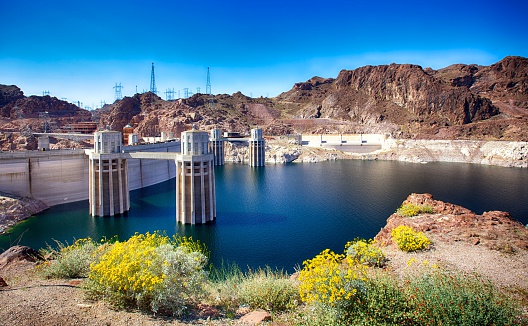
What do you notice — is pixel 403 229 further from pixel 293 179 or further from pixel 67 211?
pixel 293 179

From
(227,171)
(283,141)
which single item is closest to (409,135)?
(283,141)

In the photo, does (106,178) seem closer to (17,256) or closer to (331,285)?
(17,256)

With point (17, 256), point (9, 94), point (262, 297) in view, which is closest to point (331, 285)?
point (262, 297)

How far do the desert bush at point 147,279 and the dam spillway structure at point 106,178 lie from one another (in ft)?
87.2

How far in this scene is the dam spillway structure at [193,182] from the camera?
104 ft

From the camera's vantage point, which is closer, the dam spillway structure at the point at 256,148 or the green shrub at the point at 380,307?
the green shrub at the point at 380,307

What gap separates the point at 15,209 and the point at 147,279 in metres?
30.8

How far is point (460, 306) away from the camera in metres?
7.67

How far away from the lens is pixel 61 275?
40.3 feet

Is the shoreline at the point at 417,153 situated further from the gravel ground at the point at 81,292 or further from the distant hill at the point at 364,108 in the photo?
the gravel ground at the point at 81,292

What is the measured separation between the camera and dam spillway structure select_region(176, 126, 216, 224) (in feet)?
104

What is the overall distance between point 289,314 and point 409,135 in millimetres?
106912

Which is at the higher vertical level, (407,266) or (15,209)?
(407,266)

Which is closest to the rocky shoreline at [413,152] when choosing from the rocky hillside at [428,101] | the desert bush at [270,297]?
the rocky hillside at [428,101]
